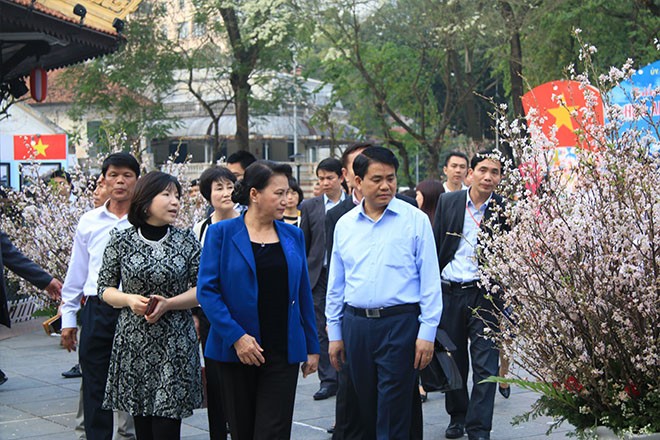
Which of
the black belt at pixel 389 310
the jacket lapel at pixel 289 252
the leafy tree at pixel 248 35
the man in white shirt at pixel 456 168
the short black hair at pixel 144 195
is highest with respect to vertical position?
the leafy tree at pixel 248 35

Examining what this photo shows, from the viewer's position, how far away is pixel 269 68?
76.2 feet

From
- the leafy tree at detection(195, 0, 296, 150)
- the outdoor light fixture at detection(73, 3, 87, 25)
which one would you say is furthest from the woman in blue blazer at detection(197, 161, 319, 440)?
the leafy tree at detection(195, 0, 296, 150)

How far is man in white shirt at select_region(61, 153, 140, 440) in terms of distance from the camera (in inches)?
245

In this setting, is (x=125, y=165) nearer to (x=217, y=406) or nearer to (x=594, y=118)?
(x=217, y=406)

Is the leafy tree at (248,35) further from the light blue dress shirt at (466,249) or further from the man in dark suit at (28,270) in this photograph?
the man in dark suit at (28,270)

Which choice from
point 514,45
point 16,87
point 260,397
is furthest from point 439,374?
point 514,45

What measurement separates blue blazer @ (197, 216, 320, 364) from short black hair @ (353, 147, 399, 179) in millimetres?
607

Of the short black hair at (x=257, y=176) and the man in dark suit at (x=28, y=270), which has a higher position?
the short black hair at (x=257, y=176)

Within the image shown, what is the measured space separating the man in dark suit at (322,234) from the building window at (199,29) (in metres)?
14.8

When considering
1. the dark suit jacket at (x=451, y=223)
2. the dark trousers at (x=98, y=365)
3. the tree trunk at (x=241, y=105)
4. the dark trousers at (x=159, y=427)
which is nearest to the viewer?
the dark trousers at (x=159, y=427)

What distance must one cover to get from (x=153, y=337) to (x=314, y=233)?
3.68 metres

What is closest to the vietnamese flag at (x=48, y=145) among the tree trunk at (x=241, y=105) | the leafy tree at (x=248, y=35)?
the leafy tree at (x=248, y=35)

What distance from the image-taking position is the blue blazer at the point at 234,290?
517 centimetres

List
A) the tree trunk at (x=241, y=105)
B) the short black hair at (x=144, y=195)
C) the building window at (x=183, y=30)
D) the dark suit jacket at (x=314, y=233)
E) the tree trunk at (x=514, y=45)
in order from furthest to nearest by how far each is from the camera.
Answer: the building window at (x=183, y=30)
the tree trunk at (x=241, y=105)
the tree trunk at (x=514, y=45)
the dark suit jacket at (x=314, y=233)
the short black hair at (x=144, y=195)
